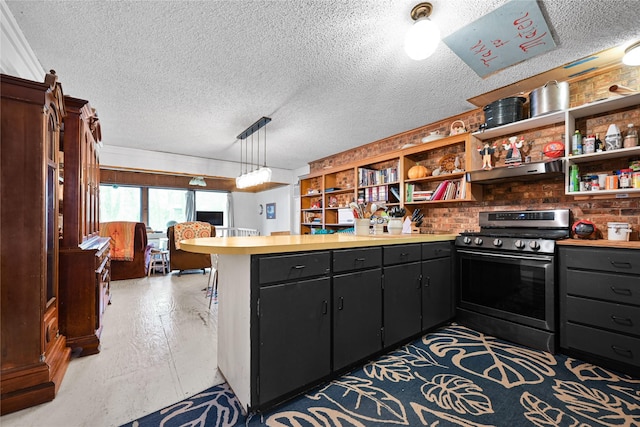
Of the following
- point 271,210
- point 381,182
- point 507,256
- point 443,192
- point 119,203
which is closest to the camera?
point 507,256

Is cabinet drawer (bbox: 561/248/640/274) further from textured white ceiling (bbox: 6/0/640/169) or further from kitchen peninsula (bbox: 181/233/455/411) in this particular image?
textured white ceiling (bbox: 6/0/640/169)

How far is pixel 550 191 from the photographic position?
2719 mm

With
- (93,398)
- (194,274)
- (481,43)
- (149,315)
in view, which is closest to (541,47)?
(481,43)

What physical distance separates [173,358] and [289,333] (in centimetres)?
120

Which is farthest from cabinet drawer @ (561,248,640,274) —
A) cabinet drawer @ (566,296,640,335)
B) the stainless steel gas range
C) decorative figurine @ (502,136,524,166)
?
decorative figurine @ (502,136,524,166)

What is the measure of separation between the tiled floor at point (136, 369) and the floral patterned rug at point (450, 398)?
0.59 feet

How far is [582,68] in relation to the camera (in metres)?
2.38

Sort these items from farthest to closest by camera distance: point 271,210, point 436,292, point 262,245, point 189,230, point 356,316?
1. point 271,210
2. point 189,230
3. point 436,292
4. point 356,316
5. point 262,245

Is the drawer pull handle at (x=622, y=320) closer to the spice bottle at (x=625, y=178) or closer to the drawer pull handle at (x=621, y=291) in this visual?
the drawer pull handle at (x=621, y=291)

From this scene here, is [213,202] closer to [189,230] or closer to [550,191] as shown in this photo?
[189,230]

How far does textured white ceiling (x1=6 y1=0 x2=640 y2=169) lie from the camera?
68.0 inches

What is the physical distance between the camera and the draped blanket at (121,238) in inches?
187

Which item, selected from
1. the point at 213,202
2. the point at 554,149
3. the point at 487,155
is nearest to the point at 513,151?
the point at 487,155

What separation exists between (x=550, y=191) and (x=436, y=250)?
51.6 inches
